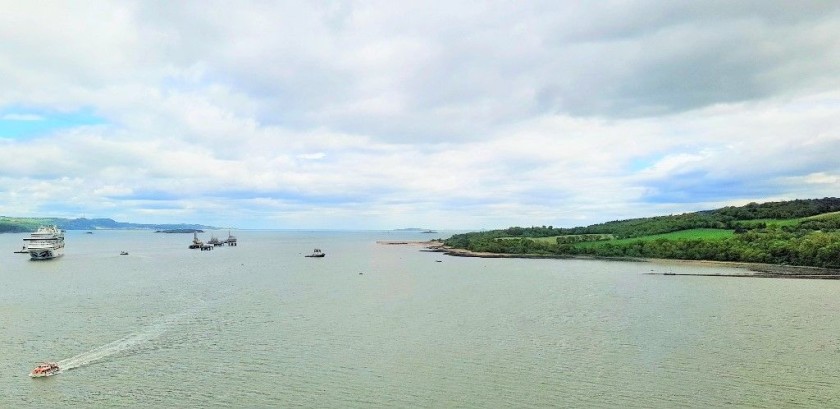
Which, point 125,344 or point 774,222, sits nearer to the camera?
point 125,344

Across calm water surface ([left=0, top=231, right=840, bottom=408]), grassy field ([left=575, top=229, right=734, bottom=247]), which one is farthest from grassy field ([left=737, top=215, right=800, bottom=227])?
calm water surface ([left=0, top=231, right=840, bottom=408])

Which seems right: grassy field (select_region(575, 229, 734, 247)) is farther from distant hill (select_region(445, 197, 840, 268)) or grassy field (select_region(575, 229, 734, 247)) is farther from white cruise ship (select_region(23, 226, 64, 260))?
white cruise ship (select_region(23, 226, 64, 260))

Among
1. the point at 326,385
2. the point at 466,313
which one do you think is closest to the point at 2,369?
the point at 326,385

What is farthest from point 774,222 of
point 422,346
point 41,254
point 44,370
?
point 41,254

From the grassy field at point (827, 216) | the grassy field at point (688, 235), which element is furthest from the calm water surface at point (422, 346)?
the grassy field at point (827, 216)

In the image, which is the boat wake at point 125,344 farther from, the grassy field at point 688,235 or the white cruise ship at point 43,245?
the grassy field at point 688,235

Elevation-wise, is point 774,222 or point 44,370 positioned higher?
point 774,222

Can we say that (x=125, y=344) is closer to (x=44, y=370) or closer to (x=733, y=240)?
(x=44, y=370)
